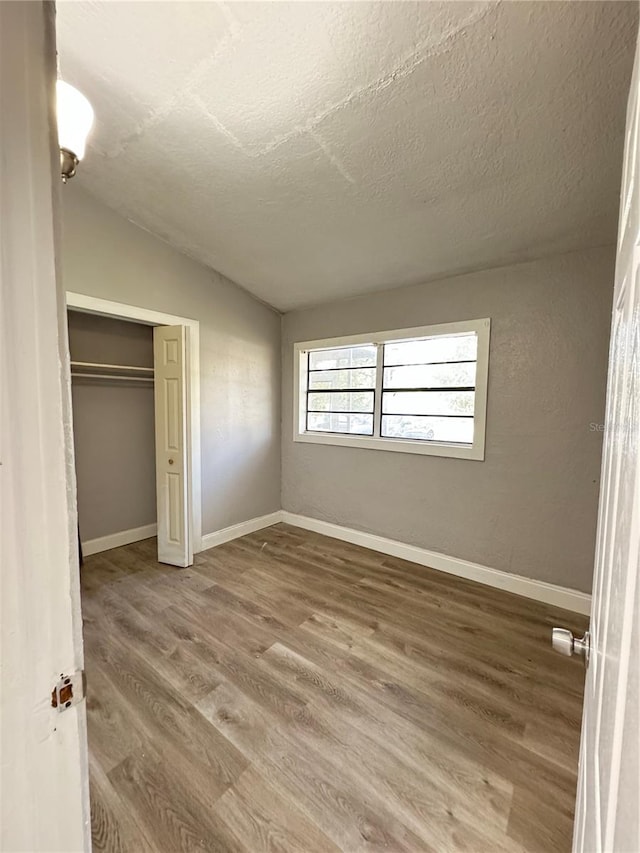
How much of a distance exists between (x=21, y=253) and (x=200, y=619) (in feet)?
7.85

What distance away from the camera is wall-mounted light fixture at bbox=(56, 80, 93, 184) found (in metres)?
1.23

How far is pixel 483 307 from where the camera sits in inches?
105

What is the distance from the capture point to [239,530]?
364cm

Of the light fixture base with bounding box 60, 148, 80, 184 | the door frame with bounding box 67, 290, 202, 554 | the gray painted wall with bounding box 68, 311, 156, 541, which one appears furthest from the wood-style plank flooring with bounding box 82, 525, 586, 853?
the light fixture base with bounding box 60, 148, 80, 184

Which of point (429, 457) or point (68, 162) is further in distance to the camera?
point (429, 457)

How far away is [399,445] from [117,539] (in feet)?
9.46

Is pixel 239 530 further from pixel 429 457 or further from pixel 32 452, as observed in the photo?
pixel 32 452

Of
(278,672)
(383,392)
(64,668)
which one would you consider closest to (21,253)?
(64,668)

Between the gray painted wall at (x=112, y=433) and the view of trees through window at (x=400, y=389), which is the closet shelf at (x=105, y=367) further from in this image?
the view of trees through window at (x=400, y=389)

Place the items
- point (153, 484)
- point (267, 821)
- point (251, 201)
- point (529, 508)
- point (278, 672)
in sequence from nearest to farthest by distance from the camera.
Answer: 1. point (267, 821)
2. point (278, 672)
3. point (251, 201)
4. point (529, 508)
5. point (153, 484)

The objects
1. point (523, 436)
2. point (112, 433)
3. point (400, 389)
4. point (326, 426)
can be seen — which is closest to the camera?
point (523, 436)

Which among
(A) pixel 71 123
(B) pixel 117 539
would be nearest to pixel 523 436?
(A) pixel 71 123

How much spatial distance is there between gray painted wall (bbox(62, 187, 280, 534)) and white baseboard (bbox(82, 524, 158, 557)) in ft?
2.81

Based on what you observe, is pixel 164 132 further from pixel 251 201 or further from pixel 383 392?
pixel 383 392
